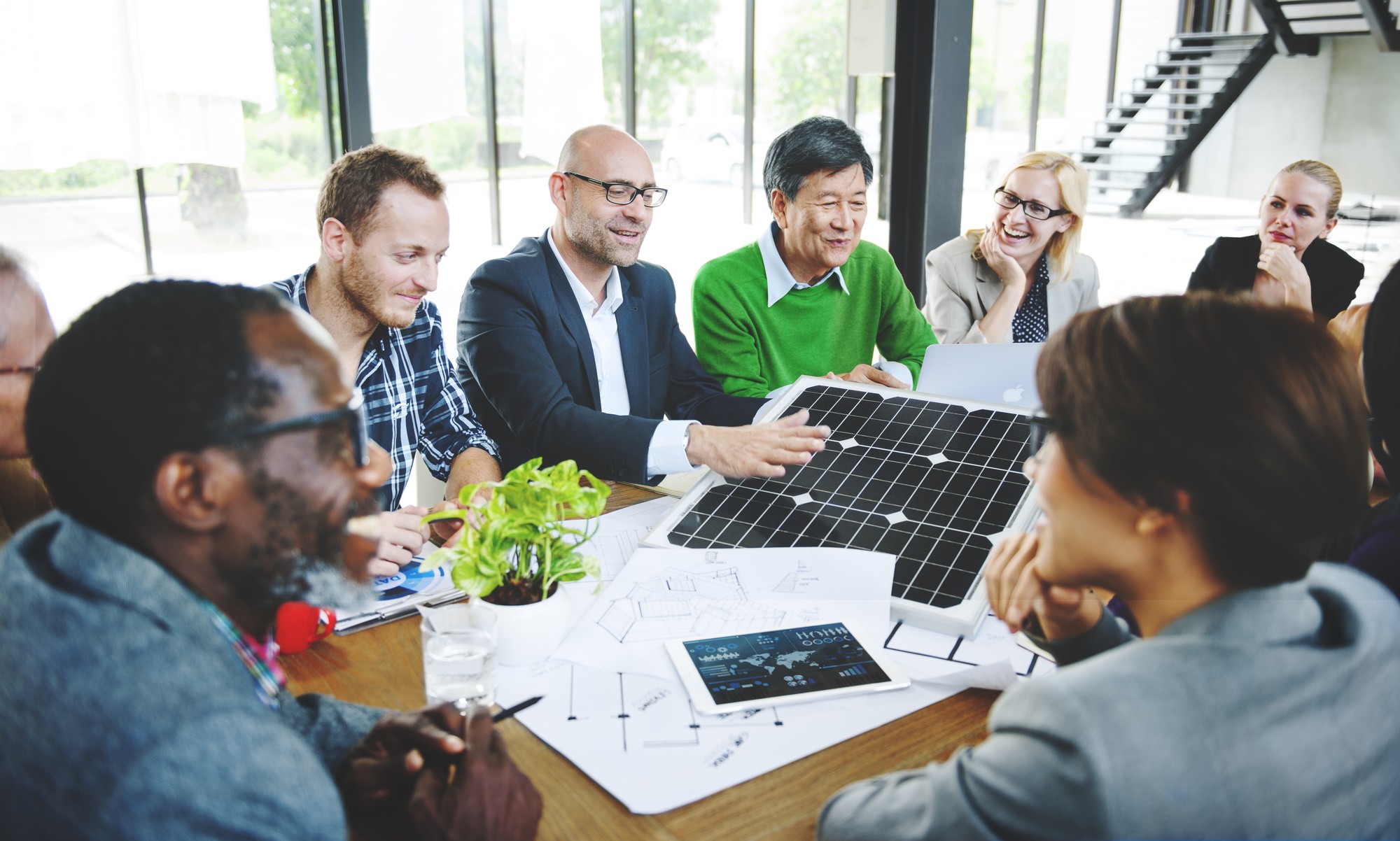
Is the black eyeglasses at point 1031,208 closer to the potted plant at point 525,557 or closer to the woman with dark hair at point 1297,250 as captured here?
the woman with dark hair at point 1297,250

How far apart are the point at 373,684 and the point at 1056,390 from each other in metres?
1.00

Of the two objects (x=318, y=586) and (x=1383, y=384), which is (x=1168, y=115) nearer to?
(x=1383, y=384)

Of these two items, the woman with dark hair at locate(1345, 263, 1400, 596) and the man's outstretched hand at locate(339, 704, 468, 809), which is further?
the woman with dark hair at locate(1345, 263, 1400, 596)

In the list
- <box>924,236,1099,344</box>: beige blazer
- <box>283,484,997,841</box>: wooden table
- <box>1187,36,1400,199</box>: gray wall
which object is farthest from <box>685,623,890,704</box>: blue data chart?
<box>1187,36,1400,199</box>: gray wall

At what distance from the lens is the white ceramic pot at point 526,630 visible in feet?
4.54

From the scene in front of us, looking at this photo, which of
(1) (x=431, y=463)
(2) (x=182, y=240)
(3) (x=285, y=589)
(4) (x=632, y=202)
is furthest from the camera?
(2) (x=182, y=240)

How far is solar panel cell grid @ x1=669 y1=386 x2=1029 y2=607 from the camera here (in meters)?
1.65

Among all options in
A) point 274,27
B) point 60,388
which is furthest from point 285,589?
point 274,27

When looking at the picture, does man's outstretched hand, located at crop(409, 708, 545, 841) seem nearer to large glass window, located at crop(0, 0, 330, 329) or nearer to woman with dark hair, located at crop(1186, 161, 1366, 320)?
large glass window, located at crop(0, 0, 330, 329)

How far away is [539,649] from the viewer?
1.41 m

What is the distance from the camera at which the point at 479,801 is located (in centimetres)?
101

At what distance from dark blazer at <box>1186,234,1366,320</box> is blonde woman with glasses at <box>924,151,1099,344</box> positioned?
52 centimetres

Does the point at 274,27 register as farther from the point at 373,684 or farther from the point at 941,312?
the point at 373,684

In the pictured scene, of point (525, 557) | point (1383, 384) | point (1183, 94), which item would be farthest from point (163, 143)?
point (1183, 94)
